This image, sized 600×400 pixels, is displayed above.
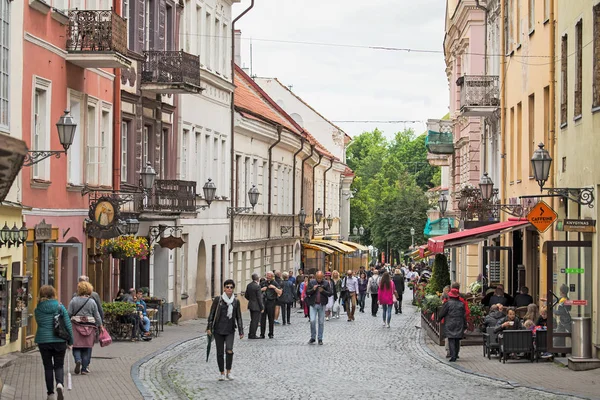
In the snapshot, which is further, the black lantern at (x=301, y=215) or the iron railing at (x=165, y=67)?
the black lantern at (x=301, y=215)

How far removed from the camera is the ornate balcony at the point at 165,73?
33.0 m

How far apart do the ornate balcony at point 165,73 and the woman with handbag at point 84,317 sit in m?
14.9

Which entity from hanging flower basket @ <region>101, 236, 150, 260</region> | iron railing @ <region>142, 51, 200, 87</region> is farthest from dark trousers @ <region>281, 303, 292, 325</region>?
hanging flower basket @ <region>101, 236, 150, 260</region>

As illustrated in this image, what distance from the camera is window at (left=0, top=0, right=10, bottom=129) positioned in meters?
21.0

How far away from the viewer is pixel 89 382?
712 inches

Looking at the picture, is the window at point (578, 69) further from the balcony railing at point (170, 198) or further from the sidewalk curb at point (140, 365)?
the balcony railing at point (170, 198)

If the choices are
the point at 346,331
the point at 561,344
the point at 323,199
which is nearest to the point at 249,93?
the point at 323,199

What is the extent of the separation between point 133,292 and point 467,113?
47.4ft

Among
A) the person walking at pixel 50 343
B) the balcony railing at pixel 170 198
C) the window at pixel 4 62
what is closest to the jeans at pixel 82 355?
the person walking at pixel 50 343

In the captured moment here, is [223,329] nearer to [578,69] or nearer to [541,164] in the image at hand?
[541,164]

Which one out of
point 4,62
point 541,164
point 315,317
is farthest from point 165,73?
point 541,164

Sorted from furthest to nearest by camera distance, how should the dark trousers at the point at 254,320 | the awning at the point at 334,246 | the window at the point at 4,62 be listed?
the awning at the point at 334,246, the dark trousers at the point at 254,320, the window at the point at 4,62

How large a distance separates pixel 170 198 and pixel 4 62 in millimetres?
11906

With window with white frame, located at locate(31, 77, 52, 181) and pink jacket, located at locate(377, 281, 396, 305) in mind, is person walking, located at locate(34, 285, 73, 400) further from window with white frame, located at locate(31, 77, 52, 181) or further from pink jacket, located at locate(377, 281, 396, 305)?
pink jacket, located at locate(377, 281, 396, 305)
